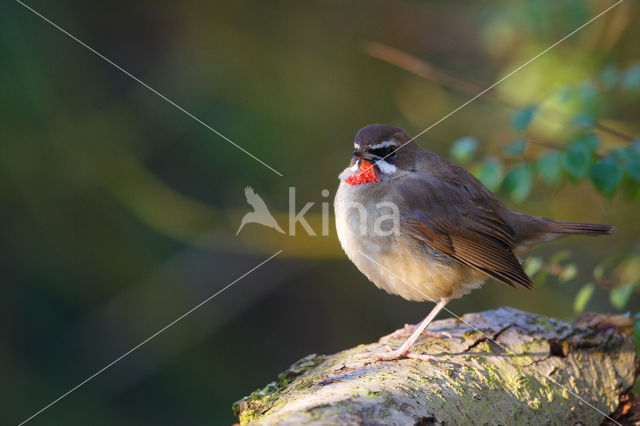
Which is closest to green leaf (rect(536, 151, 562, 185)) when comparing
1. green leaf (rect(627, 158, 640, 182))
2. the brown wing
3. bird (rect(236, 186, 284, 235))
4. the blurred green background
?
green leaf (rect(627, 158, 640, 182))

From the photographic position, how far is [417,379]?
3137mm

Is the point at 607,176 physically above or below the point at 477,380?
above

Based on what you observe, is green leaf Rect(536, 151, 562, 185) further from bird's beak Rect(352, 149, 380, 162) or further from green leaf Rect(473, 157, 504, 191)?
bird's beak Rect(352, 149, 380, 162)

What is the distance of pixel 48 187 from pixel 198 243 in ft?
5.33

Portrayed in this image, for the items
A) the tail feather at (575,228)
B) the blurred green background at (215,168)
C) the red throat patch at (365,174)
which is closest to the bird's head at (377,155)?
the red throat patch at (365,174)

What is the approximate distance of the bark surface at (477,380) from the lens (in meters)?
2.75

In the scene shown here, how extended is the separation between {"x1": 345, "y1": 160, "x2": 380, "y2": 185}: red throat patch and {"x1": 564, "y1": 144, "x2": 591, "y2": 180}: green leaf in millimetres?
1335

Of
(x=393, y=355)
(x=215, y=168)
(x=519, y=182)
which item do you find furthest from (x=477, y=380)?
(x=215, y=168)

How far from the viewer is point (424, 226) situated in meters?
4.56

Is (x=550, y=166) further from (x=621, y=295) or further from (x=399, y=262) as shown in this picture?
(x=399, y=262)

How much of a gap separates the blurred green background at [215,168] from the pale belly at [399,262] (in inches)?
64.1

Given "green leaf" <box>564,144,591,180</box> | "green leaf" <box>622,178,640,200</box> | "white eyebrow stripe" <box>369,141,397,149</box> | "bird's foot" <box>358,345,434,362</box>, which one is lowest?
"bird's foot" <box>358,345,434,362</box>

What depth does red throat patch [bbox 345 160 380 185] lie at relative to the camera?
4.79 meters

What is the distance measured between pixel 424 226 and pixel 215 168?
12.1ft
